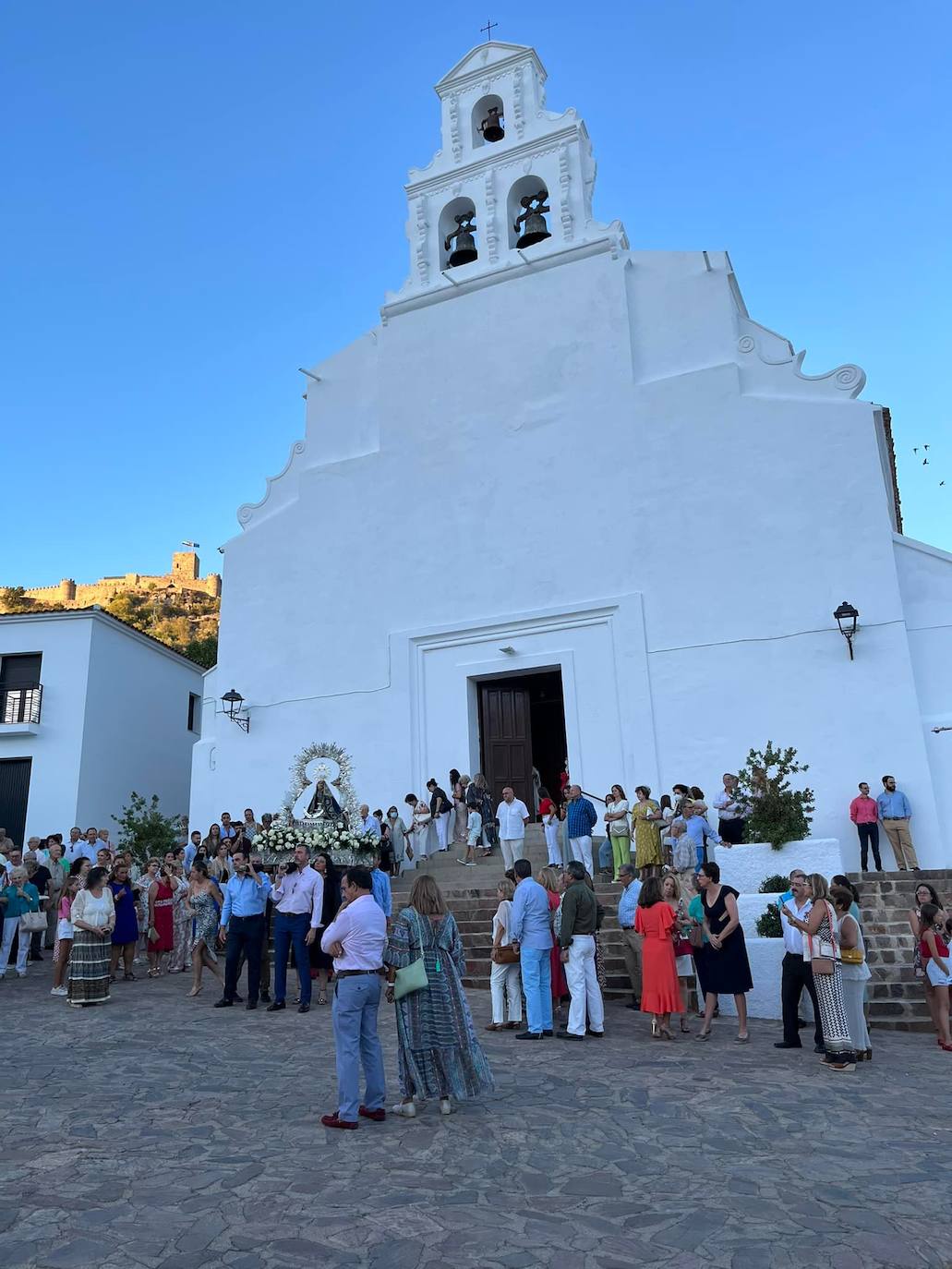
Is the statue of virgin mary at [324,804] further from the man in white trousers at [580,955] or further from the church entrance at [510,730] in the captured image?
the man in white trousers at [580,955]

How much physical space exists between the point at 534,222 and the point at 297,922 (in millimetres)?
15740

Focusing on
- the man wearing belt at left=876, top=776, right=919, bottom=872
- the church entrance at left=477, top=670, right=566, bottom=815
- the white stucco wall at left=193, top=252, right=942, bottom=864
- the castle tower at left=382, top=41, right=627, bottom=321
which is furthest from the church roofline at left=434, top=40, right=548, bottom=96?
the man wearing belt at left=876, top=776, right=919, bottom=872

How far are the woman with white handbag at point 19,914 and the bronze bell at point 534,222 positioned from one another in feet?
49.7

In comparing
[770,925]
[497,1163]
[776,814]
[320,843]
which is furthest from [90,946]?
[776,814]

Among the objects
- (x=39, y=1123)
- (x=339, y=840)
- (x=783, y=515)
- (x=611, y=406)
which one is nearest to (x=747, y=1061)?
(x=39, y=1123)

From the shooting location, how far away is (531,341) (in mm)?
19703

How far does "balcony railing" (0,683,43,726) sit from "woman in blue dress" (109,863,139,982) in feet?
38.2

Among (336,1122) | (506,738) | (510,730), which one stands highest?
(510,730)

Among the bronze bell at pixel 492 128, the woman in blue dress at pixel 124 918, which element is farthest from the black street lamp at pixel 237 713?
the bronze bell at pixel 492 128

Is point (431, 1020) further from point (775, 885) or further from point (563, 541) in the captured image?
point (563, 541)

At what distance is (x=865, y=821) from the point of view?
14.9 m

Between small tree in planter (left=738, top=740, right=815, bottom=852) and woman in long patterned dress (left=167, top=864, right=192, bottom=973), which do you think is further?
woman in long patterned dress (left=167, top=864, right=192, bottom=973)

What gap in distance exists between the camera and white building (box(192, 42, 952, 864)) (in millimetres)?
16297

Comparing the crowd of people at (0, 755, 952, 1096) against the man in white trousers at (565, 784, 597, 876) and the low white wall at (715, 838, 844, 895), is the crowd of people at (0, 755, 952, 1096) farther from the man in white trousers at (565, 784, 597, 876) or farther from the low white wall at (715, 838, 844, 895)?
the low white wall at (715, 838, 844, 895)
